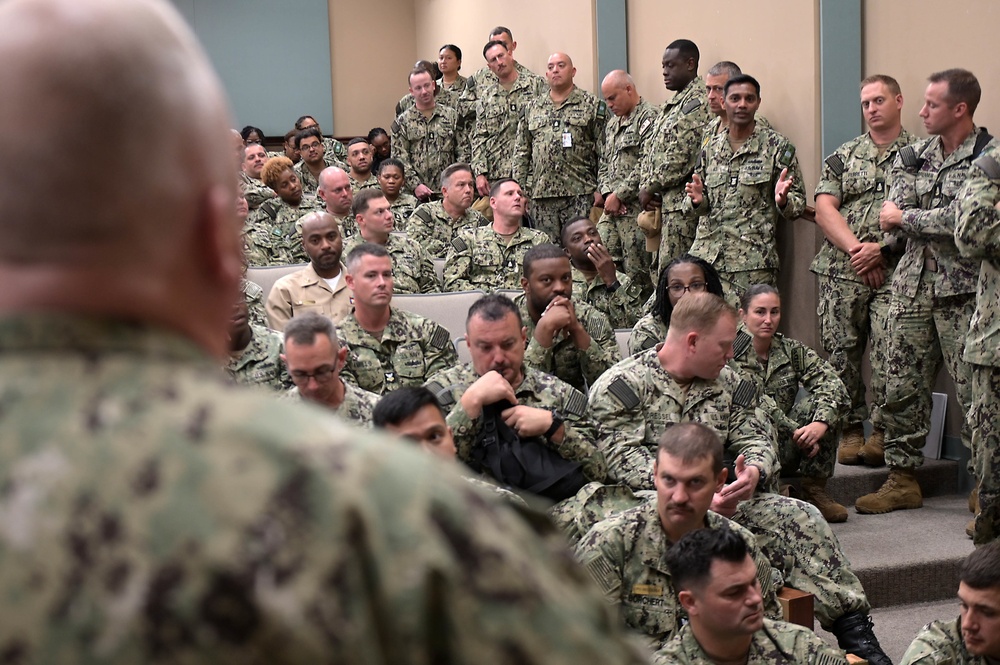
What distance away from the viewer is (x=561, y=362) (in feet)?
13.9

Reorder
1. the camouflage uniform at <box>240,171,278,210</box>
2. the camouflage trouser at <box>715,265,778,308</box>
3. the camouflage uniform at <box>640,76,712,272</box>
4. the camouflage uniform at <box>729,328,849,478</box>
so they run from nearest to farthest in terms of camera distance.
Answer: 1. the camouflage uniform at <box>729,328,849,478</box>
2. the camouflage trouser at <box>715,265,778,308</box>
3. the camouflage uniform at <box>640,76,712,272</box>
4. the camouflage uniform at <box>240,171,278,210</box>

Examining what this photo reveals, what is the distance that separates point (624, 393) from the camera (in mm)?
3482

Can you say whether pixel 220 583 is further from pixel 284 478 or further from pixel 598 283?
pixel 598 283

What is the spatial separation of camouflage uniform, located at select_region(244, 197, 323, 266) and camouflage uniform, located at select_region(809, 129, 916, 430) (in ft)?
8.82

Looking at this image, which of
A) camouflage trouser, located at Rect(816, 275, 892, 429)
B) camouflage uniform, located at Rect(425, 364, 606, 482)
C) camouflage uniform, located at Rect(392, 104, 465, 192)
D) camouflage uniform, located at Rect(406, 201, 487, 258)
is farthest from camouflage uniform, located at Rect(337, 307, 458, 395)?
camouflage uniform, located at Rect(392, 104, 465, 192)

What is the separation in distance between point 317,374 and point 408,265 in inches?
95.5

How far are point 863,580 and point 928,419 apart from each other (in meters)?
1.03

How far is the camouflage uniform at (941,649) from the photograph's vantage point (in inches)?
104

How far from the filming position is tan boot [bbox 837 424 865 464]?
507 centimetres

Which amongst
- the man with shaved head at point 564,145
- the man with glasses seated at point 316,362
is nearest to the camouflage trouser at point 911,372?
the man with glasses seated at point 316,362

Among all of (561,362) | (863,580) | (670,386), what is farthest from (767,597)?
(561,362)

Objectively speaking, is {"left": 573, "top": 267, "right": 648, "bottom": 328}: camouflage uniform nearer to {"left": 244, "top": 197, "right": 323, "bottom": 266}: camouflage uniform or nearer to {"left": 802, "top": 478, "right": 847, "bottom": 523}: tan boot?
{"left": 802, "top": 478, "right": 847, "bottom": 523}: tan boot

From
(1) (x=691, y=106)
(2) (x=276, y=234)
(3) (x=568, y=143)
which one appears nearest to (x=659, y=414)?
(1) (x=691, y=106)

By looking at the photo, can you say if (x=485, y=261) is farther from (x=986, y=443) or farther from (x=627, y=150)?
(x=986, y=443)
